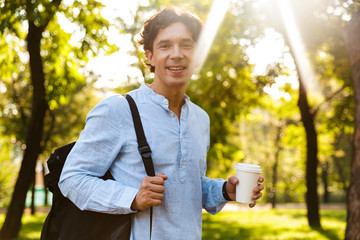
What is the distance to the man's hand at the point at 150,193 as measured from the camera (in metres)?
1.79

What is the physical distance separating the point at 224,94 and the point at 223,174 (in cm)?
1004

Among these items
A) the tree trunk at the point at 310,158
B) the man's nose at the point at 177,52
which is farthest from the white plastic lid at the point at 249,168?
the tree trunk at the point at 310,158

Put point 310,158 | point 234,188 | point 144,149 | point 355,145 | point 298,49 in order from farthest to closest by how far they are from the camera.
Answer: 1. point 310,158
2. point 298,49
3. point 355,145
4. point 234,188
5. point 144,149

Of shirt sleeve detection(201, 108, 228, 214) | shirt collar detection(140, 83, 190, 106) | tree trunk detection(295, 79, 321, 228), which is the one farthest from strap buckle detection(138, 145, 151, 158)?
tree trunk detection(295, 79, 321, 228)

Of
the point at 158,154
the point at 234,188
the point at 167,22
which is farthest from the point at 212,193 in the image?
the point at 167,22

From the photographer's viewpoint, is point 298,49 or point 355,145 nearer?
point 355,145

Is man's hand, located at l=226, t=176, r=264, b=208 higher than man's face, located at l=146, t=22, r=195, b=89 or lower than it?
lower

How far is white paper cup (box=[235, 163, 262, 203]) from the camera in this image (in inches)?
83.2

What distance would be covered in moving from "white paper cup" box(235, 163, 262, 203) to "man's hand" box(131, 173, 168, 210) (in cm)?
54

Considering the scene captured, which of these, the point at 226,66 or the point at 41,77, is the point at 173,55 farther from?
the point at 226,66

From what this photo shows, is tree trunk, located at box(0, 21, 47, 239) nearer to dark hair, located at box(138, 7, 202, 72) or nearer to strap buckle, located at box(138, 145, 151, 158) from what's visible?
dark hair, located at box(138, 7, 202, 72)

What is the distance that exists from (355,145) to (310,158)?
8395 mm

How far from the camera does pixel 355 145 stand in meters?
4.94

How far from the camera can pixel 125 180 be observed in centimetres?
192
